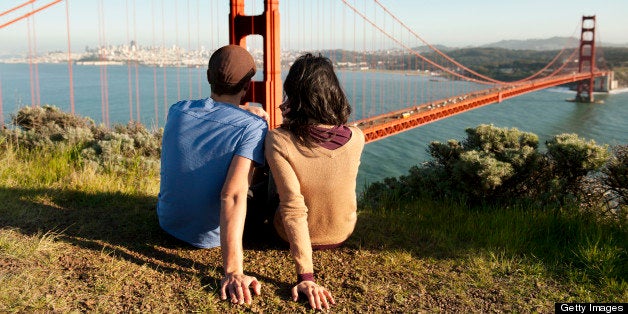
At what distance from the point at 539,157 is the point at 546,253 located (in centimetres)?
158

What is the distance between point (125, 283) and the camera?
1846mm

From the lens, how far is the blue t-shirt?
1.81 m

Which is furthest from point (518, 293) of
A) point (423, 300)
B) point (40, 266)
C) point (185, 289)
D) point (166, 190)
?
point (40, 266)

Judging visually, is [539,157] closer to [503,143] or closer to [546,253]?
[503,143]

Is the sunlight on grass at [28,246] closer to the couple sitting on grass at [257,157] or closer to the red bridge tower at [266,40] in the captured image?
the couple sitting on grass at [257,157]

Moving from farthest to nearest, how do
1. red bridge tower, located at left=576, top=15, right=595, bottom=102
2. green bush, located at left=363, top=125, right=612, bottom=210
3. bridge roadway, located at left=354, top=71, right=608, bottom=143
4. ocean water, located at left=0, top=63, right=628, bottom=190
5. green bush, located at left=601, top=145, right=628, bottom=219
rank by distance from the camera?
red bridge tower, located at left=576, top=15, right=595, bottom=102 < ocean water, located at left=0, top=63, right=628, bottom=190 < bridge roadway, located at left=354, top=71, right=608, bottom=143 < green bush, located at left=363, top=125, right=612, bottom=210 < green bush, located at left=601, top=145, right=628, bottom=219

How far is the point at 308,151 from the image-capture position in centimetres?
181

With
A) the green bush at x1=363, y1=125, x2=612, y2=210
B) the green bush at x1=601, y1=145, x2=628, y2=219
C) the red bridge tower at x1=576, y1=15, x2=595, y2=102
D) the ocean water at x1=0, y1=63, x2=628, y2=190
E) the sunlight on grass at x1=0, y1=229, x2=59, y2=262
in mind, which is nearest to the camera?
the sunlight on grass at x1=0, y1=229, x2=59, y2=262

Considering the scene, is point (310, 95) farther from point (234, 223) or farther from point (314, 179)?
point (234, 223)

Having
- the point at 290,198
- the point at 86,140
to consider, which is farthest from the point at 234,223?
the point at 86,140

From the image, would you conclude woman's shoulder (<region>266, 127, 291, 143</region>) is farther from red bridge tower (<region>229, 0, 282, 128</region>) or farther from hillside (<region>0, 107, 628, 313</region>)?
red bridge tower (<region>229, 0, 282, 128</region>)

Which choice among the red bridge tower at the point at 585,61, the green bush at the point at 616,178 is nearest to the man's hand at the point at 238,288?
the green bush at the point at 616,178
